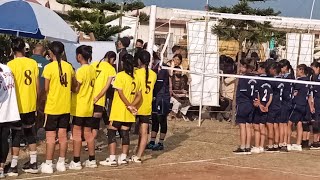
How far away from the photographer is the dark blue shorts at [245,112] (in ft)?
36.5

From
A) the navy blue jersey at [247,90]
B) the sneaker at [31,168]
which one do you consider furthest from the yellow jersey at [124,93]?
the navy blue jersey at [247,90]

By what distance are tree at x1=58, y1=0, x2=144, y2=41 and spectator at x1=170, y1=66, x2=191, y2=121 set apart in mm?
5378

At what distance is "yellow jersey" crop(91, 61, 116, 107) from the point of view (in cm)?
955

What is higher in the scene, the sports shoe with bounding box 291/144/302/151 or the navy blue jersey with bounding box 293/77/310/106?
the navy blue jersey with bounding box 293/77/310/106

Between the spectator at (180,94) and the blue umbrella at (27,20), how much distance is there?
202 inches

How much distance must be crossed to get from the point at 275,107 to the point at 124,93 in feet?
11.7

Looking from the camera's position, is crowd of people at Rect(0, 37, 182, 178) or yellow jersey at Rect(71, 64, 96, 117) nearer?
crowd of people at Rect(0, 37, 182, 178)

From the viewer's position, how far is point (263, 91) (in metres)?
11.2

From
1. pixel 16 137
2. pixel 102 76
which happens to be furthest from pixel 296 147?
pixel 16 137

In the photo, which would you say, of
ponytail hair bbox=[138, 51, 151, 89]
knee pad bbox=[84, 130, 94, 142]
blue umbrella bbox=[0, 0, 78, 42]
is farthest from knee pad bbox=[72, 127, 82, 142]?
blue umbrella bbox=[0, 0, 78, 42]

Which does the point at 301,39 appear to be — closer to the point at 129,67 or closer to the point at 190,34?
the point at 190,34

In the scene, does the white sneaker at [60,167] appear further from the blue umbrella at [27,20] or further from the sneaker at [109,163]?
the blue umbrella at [27,20]

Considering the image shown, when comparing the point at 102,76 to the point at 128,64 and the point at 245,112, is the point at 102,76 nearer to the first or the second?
the point at 128,64

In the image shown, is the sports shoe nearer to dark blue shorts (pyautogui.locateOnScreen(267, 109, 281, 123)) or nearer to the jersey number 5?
dark blue shorts (pyautogui.locateOnScreen(267, 109, 281, 123))
